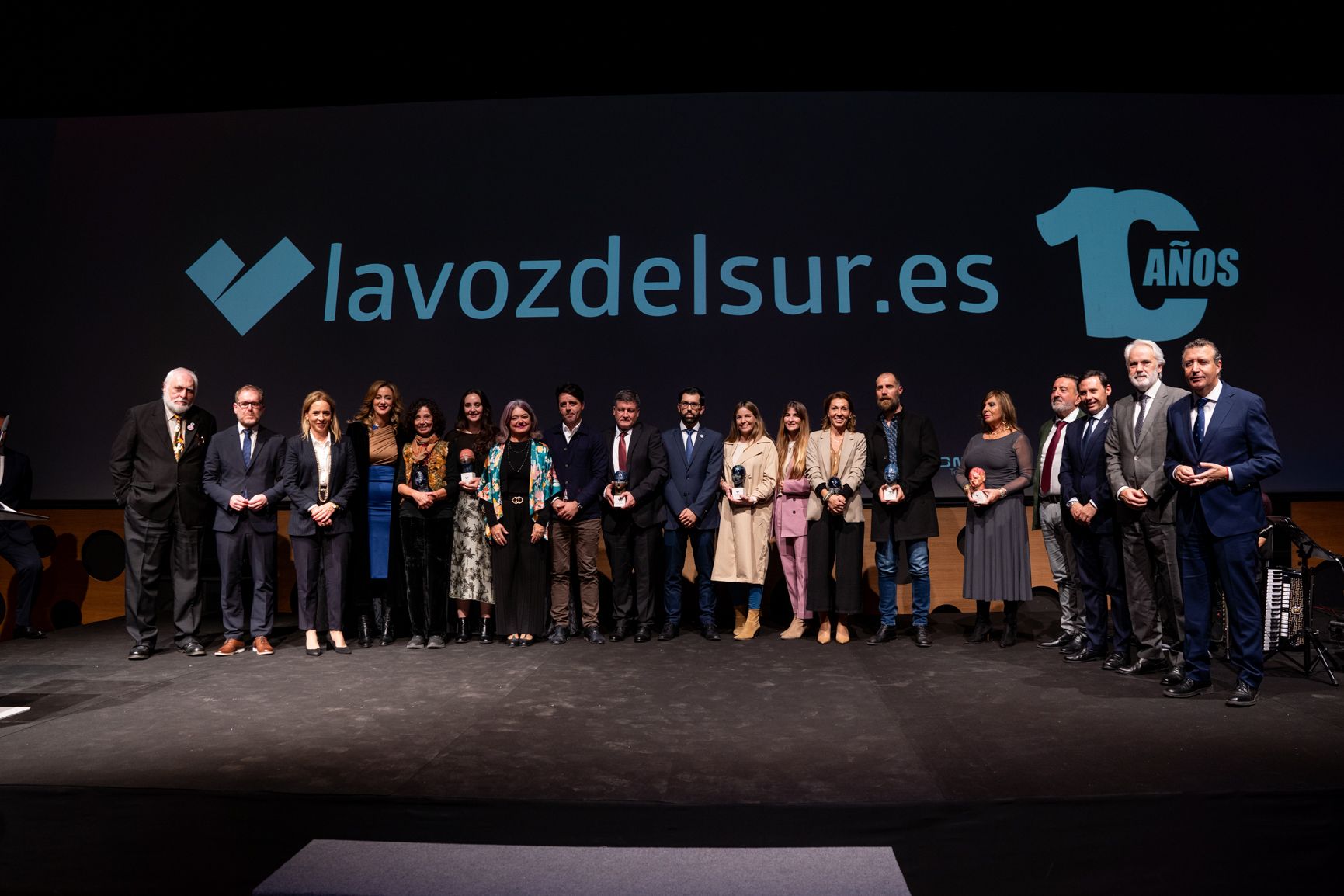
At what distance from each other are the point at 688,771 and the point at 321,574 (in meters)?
2.99

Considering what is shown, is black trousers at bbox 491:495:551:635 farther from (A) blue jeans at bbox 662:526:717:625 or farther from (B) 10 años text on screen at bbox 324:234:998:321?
(B) 10 años text on screen at bbox 324:234:998:321

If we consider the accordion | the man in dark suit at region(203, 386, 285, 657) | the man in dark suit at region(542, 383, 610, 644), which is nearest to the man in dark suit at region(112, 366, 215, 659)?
the man in dark suit at region(203, 386, 285, 657)

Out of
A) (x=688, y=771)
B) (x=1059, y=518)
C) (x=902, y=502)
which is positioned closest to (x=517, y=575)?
(x=902, y=502)

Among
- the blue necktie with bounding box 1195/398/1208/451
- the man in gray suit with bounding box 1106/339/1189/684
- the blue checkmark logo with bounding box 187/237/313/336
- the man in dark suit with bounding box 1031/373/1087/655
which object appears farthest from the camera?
the blue checkmark logo with bounding box 187/237/313/336

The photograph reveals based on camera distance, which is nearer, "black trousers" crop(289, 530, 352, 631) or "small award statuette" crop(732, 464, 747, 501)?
"black trousers" crop(289, 530, 352, 631)

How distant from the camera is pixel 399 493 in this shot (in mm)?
5027

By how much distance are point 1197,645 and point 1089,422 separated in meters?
1.26

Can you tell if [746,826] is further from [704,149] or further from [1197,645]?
[704,149]

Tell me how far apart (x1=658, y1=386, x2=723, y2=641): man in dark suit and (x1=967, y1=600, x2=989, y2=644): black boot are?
152 cm

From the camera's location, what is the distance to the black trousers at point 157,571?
481cm

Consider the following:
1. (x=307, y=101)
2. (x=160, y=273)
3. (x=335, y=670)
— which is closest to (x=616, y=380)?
(x=335, y=670)

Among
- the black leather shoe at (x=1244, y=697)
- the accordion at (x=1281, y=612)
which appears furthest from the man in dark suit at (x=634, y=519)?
the accordion at (x=1281, y=612)

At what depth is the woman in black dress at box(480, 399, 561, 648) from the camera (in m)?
5.02

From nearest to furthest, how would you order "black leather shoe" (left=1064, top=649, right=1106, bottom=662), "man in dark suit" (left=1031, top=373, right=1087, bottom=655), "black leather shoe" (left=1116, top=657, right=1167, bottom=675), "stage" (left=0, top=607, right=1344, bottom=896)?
"stage" (left=0, top=607, right=1344, bottom=896)
"black leather shoe" (left=1116, top=657, right=1167, bottom=675)
"black leather shoe" (left=1064, top=649, right=1106, bottom=662)
"man in dark suit" (left=1031, top=373, right=1087, bottom=655)
